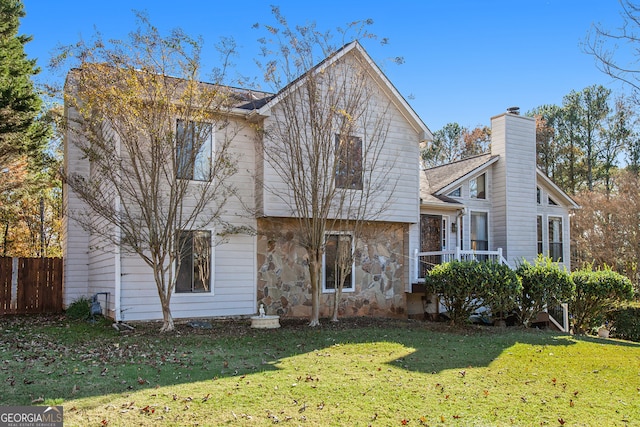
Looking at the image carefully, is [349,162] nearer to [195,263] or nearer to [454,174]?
[195,263]

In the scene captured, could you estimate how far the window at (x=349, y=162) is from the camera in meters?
11.9

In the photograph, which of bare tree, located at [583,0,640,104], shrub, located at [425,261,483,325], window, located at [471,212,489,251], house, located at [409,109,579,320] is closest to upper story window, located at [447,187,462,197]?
house, located at [409,109,579,320]

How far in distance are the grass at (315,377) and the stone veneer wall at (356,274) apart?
2.07 metres

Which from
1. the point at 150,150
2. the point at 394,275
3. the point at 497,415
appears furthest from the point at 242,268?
the point at 497,415

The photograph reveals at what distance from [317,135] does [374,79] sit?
116 inches

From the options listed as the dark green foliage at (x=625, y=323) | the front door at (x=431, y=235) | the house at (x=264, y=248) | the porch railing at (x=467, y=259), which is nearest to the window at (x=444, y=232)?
the front door at (x=431, y=235)

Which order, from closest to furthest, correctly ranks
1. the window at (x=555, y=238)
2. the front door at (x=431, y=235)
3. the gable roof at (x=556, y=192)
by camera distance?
the front door at (x=431, y=235) → the gable roof at (x=556, y=192) → the window at (x=555, y=238)

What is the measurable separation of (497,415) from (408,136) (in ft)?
31.3

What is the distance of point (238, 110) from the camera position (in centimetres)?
1152

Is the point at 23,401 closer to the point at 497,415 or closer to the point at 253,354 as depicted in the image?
the point at 253,354

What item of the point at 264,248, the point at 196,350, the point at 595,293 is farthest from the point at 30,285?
the point at 595,293

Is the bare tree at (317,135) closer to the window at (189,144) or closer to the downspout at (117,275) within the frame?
the window at (189,144)

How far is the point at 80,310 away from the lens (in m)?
12.1

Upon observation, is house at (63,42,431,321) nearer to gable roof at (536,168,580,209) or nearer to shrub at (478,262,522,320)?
shrub at (478,262,522,320)
